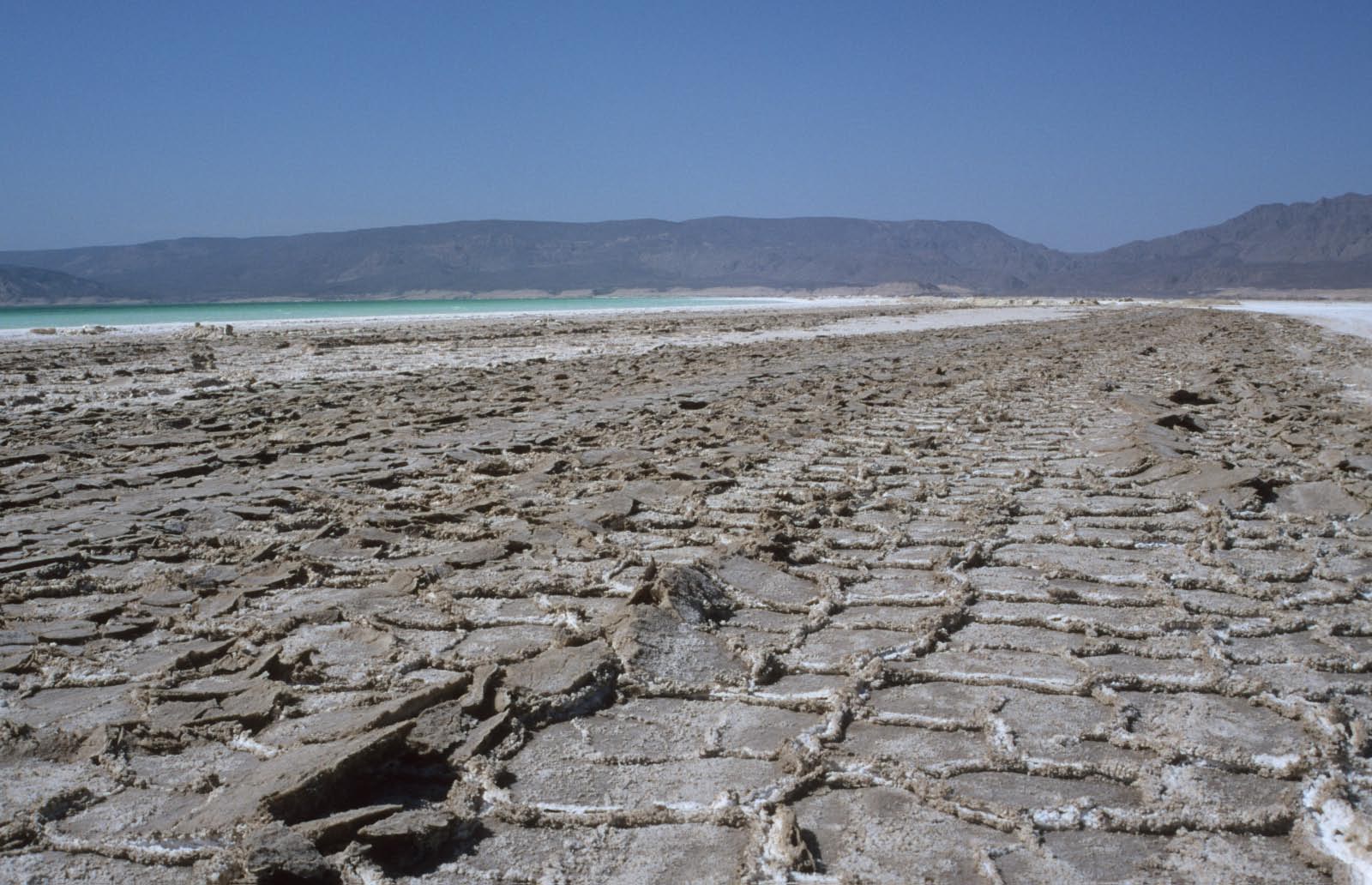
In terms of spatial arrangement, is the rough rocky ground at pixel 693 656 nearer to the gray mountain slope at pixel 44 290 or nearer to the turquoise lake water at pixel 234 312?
the turquoise lake water at pixel 234 312

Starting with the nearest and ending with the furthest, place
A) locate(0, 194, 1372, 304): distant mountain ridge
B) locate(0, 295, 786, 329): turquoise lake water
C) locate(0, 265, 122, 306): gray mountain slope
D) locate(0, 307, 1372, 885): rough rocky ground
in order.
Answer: locate(0, 307, 1372, 885): rough rocky ground < locate(0, 295, 786, 329): turquoise lake water < locate(0, 265, 122, 306): gray mountain slope < locate(0, 194, 1372, 304): distant mountain ridge

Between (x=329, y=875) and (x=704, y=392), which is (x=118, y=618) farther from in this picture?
(x=704, y=392)

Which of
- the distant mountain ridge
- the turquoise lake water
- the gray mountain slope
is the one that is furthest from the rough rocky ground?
the distant mountain ridge

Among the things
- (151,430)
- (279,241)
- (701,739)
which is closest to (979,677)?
(701,739)

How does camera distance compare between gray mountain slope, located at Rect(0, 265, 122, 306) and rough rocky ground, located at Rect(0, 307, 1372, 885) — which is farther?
gray mountain slope, located at Rect(0, 265, 122, 306)

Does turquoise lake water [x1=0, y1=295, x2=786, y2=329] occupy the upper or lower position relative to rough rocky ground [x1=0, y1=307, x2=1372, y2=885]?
lower

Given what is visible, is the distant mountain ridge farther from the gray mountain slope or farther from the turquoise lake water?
the turquoise lake water
